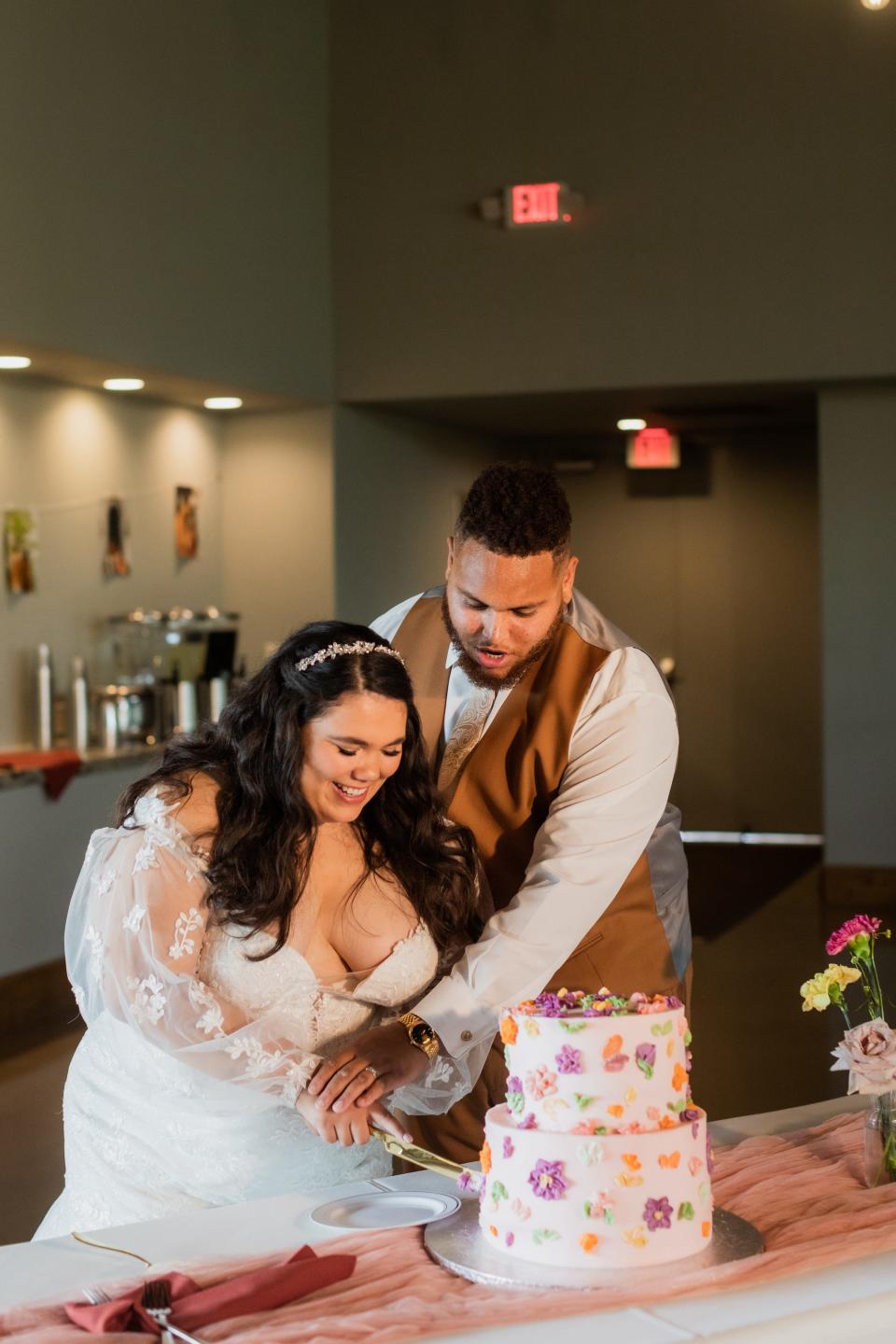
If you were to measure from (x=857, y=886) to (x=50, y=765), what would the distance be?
400 cm

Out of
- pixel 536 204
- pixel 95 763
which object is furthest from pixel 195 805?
pixel 536 204

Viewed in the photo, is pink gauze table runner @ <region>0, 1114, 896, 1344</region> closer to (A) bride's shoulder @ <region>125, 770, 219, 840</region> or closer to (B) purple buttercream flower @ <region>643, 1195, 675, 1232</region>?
(B) purple buttercream flower @ <region>643, 1195, 675, 1232</region>

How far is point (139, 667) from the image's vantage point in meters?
7.26

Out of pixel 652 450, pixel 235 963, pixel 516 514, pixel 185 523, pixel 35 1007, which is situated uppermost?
pixel 652 450

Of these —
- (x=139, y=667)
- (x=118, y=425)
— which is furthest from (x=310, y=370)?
(x=139, y=667)

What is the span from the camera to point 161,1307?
1645mm

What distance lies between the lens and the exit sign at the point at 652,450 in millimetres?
10133

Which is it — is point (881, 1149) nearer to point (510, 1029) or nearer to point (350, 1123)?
point (510, 1029)

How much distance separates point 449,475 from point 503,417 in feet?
2.91

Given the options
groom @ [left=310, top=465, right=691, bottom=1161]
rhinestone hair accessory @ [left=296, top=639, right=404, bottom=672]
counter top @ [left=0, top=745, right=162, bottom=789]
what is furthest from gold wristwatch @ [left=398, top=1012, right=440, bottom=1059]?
counter top @ [left=0, top=745, right=162, bottom=789]

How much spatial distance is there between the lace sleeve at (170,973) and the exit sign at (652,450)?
319 inches

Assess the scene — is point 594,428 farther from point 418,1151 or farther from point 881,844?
point 418,1151

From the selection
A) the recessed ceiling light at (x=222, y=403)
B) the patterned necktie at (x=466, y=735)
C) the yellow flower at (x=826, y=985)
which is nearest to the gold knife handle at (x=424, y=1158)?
the yellow flower at (x=826, y=985)

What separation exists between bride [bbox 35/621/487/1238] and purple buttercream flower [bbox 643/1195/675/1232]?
672 millimetres
